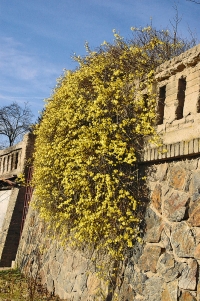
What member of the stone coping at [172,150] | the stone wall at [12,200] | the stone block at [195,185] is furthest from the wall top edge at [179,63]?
the stone wall at [12,200]

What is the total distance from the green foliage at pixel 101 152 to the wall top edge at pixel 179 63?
25 cm

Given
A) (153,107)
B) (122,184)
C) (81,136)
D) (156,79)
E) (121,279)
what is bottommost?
(121,279)

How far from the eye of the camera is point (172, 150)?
473cm

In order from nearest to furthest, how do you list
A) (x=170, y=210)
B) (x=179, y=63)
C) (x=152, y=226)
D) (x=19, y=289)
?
(x=170, y=210) → (x=152, y=226) → (x=179, y=63) → (x=19, y=289)

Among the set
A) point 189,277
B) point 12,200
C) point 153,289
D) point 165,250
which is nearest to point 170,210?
point 165,250

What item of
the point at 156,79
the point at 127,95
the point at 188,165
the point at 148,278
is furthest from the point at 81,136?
the point at 148,278

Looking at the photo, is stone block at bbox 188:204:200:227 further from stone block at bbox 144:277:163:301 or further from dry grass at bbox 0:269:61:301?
dry grass at bbox 0:269:61:301

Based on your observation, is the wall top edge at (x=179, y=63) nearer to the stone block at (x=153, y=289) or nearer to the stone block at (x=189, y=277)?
the stone block at (x=189, y=277)

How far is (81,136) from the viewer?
602 centimetres

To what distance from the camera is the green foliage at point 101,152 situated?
527cm

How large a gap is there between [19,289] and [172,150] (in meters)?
4.56

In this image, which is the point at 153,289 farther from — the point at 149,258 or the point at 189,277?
the point at 189,277

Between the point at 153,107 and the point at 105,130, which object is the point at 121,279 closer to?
the point at 105,130

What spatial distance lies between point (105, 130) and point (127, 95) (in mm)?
841
